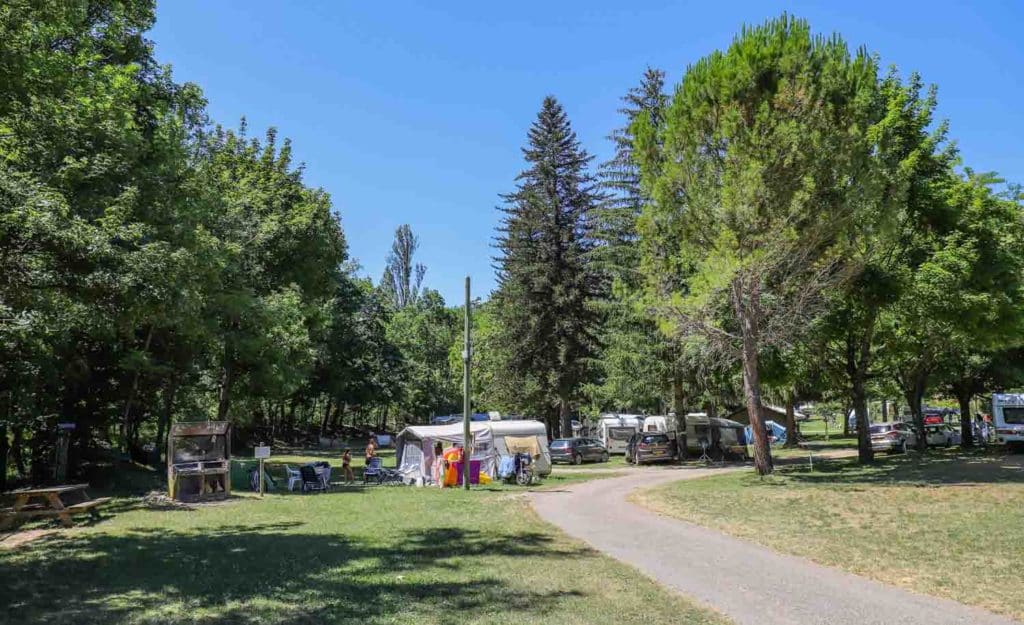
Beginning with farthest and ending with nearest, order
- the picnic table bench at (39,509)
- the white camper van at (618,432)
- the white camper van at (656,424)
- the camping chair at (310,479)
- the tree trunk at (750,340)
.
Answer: the white camper van at (618,432) → the white camper van at (656,424) → the camping chair at (310,479) → the tree trunk at (750,340) → the picnic table bench at (39,509)

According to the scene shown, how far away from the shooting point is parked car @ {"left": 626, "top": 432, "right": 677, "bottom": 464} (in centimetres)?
3225

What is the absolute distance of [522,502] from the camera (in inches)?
675

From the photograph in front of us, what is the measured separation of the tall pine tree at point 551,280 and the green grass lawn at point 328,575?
84.7 feet

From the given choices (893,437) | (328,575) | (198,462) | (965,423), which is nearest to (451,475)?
(198,462)

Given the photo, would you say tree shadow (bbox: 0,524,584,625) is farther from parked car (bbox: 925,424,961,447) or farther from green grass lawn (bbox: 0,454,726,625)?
parked car (bbox: 925,424,961,447)

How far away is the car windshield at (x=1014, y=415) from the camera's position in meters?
31.1

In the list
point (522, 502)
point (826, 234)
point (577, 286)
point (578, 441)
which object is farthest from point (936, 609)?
Answer: point (577, 286)

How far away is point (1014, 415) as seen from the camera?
1233 inches

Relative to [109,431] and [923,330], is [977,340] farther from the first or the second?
[109,431]

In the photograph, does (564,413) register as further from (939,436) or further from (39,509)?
(39,509)

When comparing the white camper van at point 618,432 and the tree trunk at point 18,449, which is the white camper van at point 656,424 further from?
the tree trunk at point 18,449

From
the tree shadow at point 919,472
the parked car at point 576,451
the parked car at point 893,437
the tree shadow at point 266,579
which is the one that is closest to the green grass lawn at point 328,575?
Result: the tree shadow at point 266,579

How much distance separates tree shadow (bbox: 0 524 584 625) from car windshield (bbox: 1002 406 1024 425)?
29869mm

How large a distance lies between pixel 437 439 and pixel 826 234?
47.9 feet
